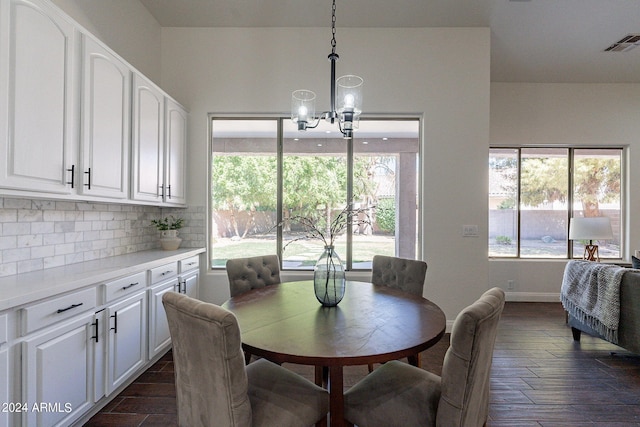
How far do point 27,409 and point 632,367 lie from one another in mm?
4294

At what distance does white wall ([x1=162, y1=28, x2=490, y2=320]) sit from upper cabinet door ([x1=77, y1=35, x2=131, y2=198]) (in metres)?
1.21

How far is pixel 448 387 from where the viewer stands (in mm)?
1312

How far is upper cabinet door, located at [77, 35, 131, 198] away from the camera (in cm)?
215

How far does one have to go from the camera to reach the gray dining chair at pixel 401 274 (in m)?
2.50

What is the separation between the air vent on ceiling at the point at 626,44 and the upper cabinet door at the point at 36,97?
5.42m

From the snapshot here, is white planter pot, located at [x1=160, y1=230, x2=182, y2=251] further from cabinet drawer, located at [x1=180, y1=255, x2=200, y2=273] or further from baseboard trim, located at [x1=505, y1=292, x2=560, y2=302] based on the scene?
baseboard trim, located at [x1=505, y1=292, x2=560, y2=302]

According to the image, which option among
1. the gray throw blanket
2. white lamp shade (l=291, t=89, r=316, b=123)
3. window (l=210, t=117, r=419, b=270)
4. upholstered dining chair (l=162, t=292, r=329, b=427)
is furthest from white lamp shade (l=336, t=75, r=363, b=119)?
the gray throw blanket

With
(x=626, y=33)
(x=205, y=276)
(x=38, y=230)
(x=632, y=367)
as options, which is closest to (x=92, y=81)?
(x=38, y=230)

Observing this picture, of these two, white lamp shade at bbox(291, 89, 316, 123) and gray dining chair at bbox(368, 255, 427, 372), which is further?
gray dining chair at bbox(368, 255, 427, 372)

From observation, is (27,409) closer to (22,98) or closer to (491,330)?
(22,98)

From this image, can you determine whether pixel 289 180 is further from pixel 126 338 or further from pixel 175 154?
pixel 126 338

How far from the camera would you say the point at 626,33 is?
148 inches

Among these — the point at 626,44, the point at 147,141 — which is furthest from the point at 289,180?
the point at 626,44

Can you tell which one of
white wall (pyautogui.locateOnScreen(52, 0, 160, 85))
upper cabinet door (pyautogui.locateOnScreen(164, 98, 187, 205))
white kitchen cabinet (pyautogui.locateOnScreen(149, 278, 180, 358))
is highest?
white wall (pyautogui.locateOnScreen(52, 0, 160, 85))
